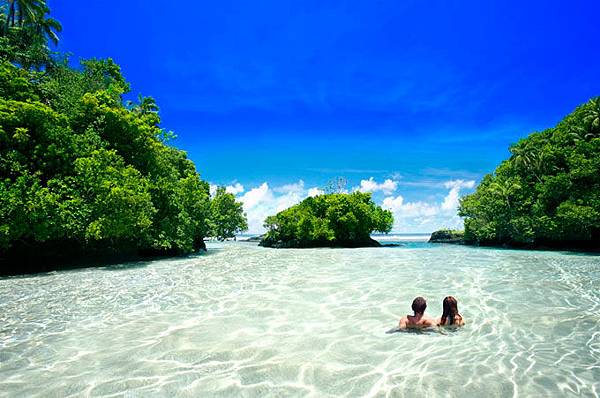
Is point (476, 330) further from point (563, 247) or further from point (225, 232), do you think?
point (225, 232)

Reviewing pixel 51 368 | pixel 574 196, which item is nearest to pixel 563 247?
pixel 574 196

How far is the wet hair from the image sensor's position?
7.17 m

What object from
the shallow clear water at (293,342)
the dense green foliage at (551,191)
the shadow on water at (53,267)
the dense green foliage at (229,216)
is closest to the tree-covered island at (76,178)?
the shadow on water at (53,267)

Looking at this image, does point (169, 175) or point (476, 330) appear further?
point (169, 175)

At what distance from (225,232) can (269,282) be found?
46.1 meters

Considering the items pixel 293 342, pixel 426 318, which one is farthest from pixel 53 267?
pixel 426 318

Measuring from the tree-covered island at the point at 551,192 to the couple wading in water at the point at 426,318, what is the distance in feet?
93.5

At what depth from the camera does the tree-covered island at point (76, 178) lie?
53.4ft

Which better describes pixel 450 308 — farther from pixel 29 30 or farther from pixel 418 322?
pixel 29 30

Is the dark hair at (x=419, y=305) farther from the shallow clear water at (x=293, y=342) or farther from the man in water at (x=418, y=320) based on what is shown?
the shallow clear water at (x=293, y=342)

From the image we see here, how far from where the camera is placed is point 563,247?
3634 centimetres

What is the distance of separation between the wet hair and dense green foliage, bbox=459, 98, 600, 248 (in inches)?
1122

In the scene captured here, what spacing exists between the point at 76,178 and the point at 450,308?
18799 millimetres

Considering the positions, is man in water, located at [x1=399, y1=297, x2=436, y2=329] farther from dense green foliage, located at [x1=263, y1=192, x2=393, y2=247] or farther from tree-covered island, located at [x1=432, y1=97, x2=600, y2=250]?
dense green foliage, located at [x1=263, y1=192, x2=393, y2=247]
